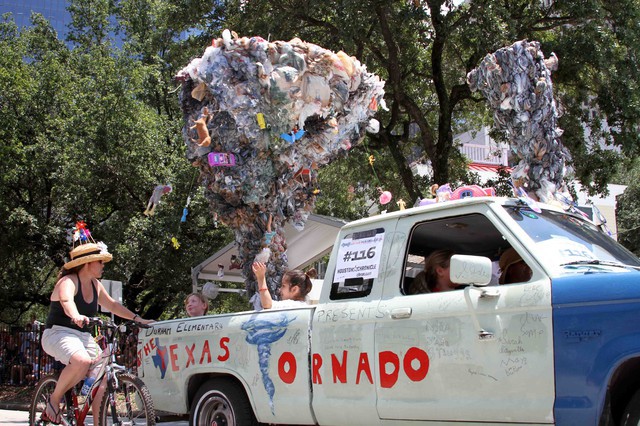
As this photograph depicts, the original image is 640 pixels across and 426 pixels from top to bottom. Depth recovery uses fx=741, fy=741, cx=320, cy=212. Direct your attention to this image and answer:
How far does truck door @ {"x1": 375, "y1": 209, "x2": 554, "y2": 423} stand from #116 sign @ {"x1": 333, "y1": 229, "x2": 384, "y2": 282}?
17 cm

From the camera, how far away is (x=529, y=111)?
10820 millimetres

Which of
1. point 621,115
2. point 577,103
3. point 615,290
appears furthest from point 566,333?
point 577,103

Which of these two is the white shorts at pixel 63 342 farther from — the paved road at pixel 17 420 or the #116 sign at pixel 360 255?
the paved road at pixel 17 420

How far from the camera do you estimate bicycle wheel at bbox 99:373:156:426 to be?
5.98m

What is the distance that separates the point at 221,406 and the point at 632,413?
324cm

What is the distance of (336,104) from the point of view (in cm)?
→ 1062

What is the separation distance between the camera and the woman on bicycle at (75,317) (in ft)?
21.4

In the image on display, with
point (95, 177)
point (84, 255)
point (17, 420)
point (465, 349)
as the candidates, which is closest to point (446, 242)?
point (465, 349)

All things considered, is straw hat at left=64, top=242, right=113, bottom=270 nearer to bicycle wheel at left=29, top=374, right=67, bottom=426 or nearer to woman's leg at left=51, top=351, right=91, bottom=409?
woman's leg at left=51, top=351, right=91, bottom=409

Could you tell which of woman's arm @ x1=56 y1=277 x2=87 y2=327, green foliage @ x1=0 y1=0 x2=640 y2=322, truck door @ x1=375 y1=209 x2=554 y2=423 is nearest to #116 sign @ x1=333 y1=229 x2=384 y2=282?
truck door @ x1=375 y1=209 x2=554 y2=423

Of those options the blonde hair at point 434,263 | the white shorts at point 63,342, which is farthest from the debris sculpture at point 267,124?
the blonde hair at point 434,263

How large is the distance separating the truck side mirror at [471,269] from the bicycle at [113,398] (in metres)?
2.95

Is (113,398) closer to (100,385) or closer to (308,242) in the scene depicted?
(100,385)

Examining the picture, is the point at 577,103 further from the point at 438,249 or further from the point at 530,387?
the point at 530,387
